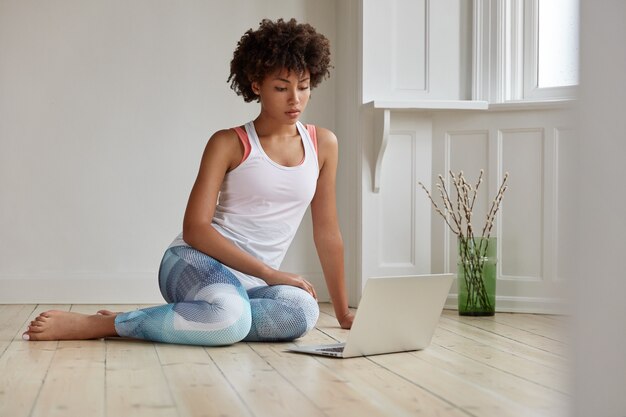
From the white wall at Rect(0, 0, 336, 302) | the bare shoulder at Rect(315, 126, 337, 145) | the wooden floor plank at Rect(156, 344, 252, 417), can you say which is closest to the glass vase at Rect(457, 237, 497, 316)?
the bare shoulder at Rect(315, 126, 337, 145)

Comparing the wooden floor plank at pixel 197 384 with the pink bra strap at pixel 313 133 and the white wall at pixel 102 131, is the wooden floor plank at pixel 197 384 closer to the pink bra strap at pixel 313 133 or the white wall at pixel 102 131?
the pink bra strap at pixel 313 133

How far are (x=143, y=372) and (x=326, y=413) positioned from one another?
2.01 ft

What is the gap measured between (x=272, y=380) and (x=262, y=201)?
887 mm

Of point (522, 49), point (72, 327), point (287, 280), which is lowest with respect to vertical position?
point (72, 327)

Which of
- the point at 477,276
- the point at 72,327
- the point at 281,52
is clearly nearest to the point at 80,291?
the point at 72,327

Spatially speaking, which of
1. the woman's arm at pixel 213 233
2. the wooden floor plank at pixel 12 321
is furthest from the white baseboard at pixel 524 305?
the wooden floor plank at pixel 12 321

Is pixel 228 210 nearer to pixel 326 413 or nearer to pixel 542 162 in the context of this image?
pixel 326 413

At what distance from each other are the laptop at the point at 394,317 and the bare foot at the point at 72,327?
547mm

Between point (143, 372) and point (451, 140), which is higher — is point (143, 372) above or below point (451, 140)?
below

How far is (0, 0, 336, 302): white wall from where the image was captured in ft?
13.3

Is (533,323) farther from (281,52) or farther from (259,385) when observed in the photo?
(259,385)

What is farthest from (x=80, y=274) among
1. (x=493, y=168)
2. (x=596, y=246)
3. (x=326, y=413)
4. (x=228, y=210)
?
(x=596, y=246)

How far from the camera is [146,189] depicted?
4.13 m

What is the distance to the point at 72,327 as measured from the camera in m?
2.58
